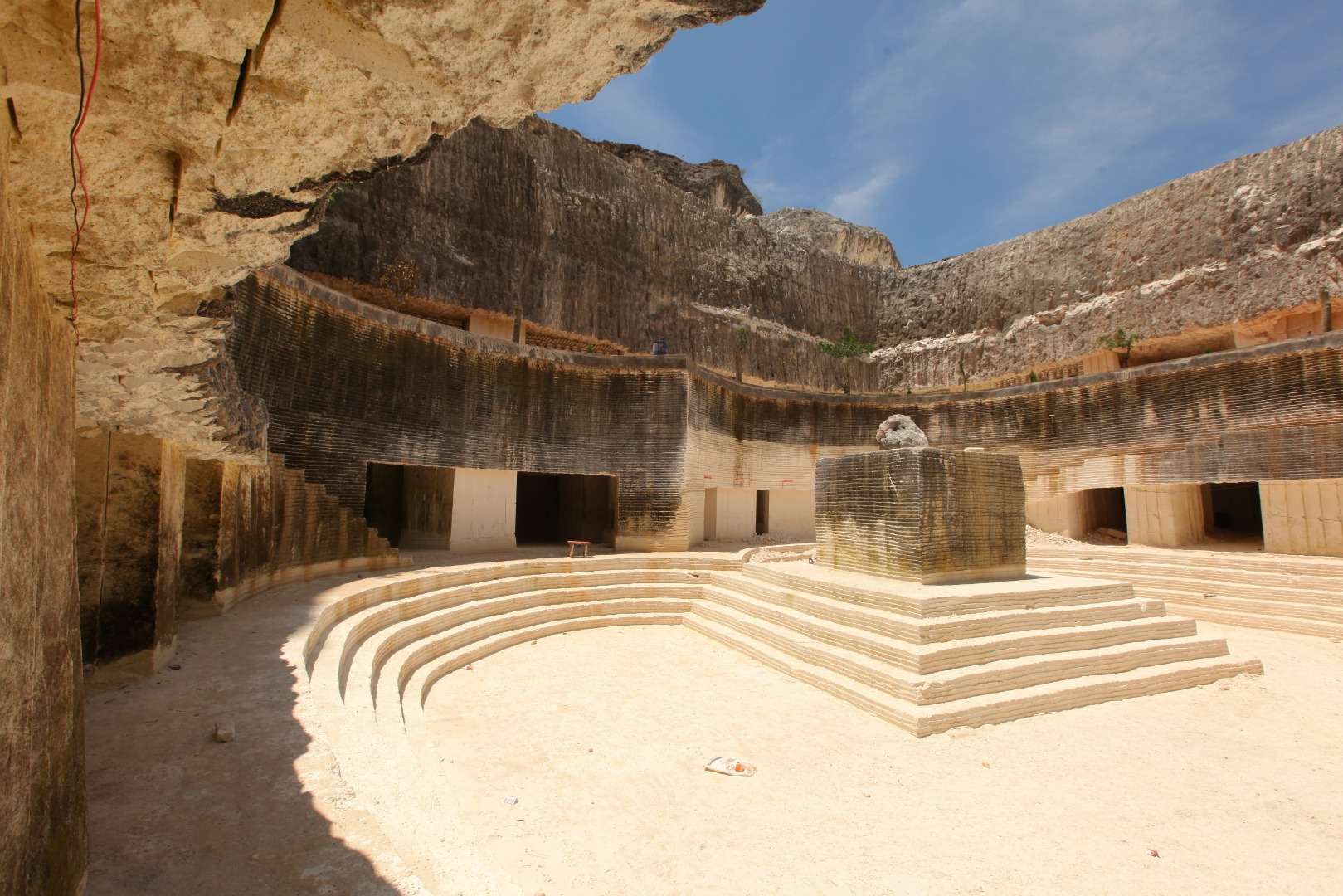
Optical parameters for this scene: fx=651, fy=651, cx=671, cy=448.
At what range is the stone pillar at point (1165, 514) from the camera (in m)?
13.6

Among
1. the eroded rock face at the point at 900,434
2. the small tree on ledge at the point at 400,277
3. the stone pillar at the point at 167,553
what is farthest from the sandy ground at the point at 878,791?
the small tree on ledge at the point at 400,277

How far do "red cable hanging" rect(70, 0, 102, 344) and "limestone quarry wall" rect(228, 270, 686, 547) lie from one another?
19.7 feet

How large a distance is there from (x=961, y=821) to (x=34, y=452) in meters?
4.90

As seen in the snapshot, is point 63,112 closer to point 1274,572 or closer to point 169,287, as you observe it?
point 169,287

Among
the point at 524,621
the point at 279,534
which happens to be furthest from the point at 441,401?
the point at 524,621

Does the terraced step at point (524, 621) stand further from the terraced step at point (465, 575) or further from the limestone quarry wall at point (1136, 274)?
the limestone quarry wall at point (1136, 274)

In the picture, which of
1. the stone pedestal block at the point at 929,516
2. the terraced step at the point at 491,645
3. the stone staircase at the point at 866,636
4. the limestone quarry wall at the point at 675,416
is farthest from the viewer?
the limestone quarry wall at the point at 675,416

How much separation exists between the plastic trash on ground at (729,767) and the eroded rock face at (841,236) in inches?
1104

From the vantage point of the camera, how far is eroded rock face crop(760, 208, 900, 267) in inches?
1184

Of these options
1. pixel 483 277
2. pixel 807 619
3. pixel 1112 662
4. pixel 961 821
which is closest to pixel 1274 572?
pixel 1112 662

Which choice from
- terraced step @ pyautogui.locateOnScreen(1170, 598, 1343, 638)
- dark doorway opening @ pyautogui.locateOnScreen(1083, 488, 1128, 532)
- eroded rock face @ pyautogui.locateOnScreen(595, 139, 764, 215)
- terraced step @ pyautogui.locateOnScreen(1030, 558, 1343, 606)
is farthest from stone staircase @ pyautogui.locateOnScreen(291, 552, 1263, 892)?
eroded rock face @ pyautogui.locateOnScreen(595, 139, 764, 215)

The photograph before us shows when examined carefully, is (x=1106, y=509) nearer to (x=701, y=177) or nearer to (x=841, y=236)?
(x=841, y=236)

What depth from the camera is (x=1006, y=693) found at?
Result: 6082 mm

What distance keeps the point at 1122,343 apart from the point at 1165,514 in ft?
25.6
